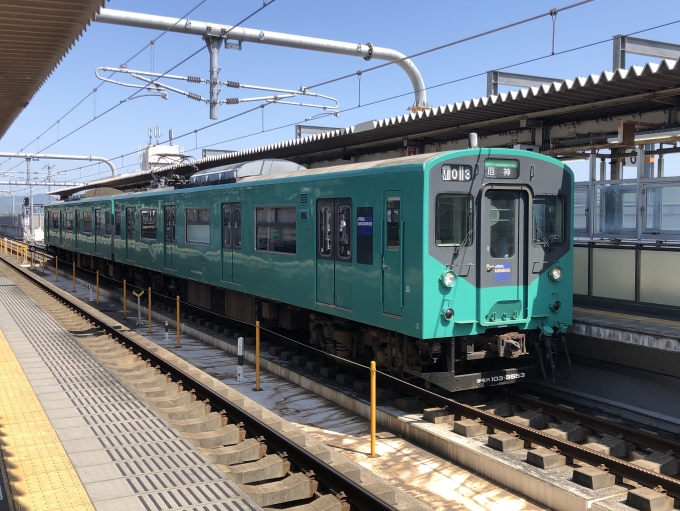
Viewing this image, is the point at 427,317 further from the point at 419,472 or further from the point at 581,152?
the point at 581,152

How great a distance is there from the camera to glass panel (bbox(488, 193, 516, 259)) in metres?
8.74

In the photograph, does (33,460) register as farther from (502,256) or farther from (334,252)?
(502,256)

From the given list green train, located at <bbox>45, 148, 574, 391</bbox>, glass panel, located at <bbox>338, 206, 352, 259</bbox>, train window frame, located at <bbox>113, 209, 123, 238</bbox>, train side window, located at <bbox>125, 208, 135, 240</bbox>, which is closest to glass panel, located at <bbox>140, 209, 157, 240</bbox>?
train side window, located at <bbox>125, 208, 135, 240</bbox>

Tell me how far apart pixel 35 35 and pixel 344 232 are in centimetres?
461

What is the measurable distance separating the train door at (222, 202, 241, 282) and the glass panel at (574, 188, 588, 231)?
620cm

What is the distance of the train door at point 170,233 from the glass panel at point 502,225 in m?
10.2

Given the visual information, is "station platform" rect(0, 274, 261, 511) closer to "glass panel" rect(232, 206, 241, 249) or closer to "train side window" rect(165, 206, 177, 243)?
"glass panel" rect(232, 206, 241, 249)

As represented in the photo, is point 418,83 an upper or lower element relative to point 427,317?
upper

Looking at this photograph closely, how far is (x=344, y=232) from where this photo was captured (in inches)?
387

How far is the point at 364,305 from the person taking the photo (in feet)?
30.7

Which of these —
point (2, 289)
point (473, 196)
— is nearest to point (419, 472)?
point (473, 196)

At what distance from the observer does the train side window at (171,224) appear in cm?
1708

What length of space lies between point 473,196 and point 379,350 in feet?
8.69

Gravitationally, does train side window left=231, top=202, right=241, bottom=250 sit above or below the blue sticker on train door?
above
